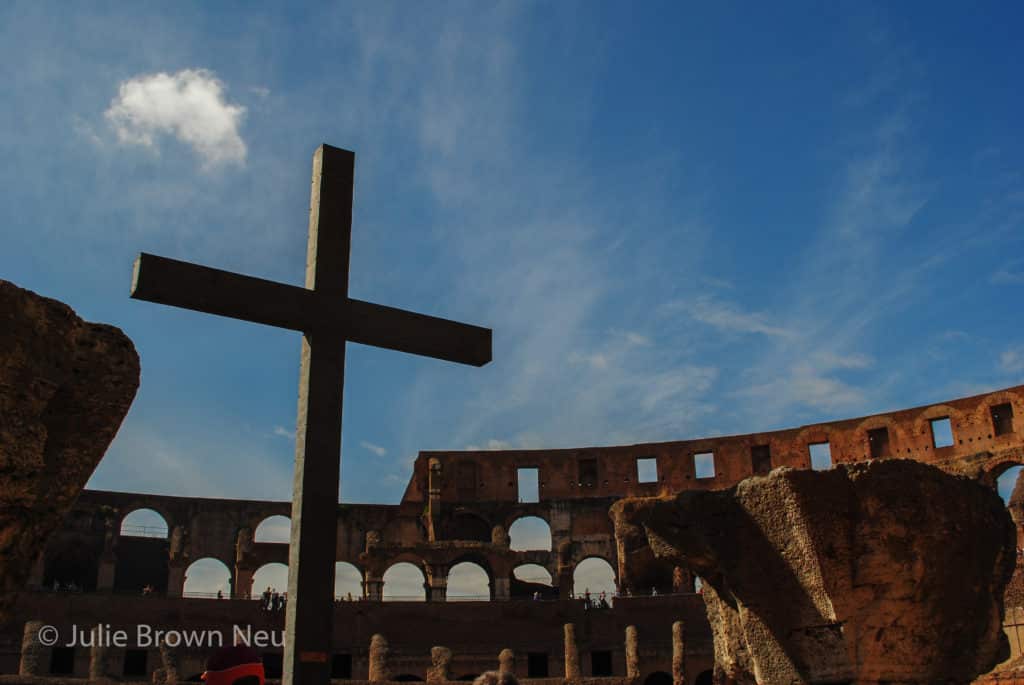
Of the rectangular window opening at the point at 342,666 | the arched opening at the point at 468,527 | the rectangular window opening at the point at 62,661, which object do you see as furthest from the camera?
the arched opening at the point at 468,527

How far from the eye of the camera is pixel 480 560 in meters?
34.6

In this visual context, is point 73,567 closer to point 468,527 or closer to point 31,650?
point 31,650

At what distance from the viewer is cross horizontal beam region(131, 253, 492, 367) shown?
5262mm

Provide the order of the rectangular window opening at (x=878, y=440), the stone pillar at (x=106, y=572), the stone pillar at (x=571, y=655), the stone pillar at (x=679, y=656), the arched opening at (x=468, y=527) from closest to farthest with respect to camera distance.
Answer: the stone pillar at (x=679, y=656)
the stone pillar at (x=571, y=655)
the stone pillar at (x=106, y=572)
the rectangular window opening at (x=878, y=440)
the arched opening at (x=468, y=527)

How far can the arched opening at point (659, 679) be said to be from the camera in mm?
30281

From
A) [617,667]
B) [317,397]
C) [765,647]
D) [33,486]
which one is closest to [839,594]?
[765,647]

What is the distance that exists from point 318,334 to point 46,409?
1.47 metres

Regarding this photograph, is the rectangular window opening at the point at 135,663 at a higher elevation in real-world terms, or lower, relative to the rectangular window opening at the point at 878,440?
lower

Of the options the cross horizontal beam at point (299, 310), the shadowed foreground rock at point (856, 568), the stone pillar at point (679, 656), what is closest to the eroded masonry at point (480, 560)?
the stone pillar at point (679, 656)

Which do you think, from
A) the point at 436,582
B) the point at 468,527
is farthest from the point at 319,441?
the point at 468,527

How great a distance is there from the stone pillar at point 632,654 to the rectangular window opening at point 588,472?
11.0 m

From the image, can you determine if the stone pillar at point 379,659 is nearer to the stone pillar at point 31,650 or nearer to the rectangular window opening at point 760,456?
the stone pillar at point 31,650

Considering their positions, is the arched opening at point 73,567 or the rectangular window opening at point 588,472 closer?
the arched opening at point 73,567

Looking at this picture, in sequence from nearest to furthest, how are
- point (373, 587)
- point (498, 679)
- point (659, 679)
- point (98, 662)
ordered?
point (498, 679) → point (98, 662) → point (659, 679) → point (373, 587)
